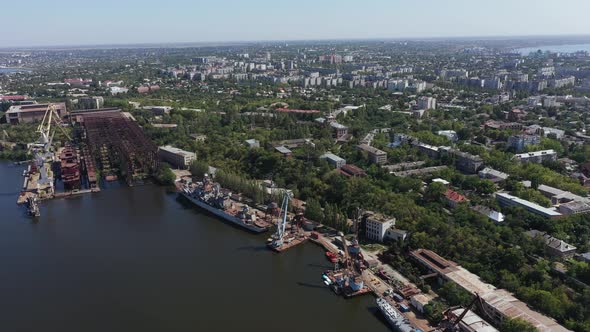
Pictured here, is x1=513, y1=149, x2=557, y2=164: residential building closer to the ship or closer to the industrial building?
the industrial building

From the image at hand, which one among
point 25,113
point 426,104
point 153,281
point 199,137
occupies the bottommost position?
point 153,281

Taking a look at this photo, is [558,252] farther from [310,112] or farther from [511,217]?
[310,112]

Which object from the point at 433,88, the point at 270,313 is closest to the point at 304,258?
the point at 270,313

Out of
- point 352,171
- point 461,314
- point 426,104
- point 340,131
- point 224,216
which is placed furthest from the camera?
point 426,104

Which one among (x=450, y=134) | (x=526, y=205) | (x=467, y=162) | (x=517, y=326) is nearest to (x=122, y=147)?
(x=467, y=162)

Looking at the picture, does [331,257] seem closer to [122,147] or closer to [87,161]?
[122,147]

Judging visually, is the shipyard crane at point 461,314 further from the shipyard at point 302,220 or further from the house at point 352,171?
the house at point 352,171

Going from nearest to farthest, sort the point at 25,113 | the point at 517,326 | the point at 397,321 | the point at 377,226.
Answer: the point at 517,326 < the point at 397,321 < the point at 377,226 < the point at 25,113
